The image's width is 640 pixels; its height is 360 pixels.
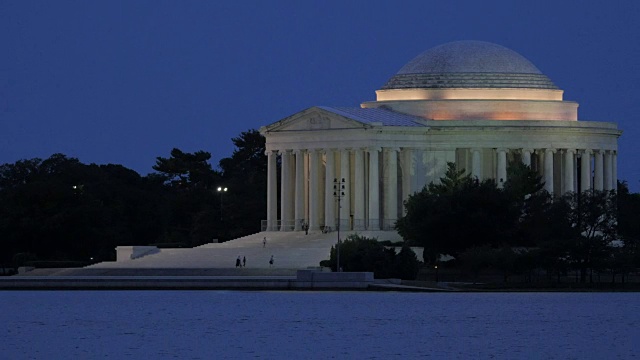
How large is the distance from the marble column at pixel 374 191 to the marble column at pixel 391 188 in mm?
891

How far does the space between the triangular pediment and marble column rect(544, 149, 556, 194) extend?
49.6 ft

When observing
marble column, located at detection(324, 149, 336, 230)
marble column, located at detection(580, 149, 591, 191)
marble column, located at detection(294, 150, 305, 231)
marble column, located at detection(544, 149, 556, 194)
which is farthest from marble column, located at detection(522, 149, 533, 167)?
marble column, located at detection(294, 150, 305, 231)

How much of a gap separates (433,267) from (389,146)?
2110 centimetres

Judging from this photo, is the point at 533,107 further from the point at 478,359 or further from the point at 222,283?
the point at 478,359

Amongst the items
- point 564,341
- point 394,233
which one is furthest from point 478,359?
point 394,233

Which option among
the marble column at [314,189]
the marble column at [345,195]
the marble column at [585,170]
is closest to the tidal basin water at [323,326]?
the marble column at [345,195]

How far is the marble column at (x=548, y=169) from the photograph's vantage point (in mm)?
196875

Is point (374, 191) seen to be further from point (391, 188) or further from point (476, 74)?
point (476, 74)

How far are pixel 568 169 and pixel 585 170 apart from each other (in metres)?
1.35

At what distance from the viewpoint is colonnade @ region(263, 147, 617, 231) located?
194375 millimetres

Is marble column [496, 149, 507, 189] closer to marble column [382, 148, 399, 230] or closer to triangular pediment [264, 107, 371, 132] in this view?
marble column [382, 148, 399, 230]

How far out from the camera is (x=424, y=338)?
125875 millimetres

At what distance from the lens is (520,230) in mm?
179375

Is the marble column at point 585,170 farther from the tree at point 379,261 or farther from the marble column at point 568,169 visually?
the tree at point 379,261
